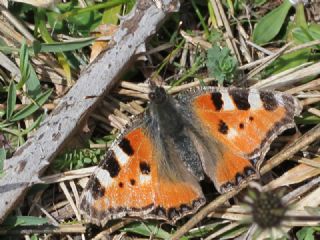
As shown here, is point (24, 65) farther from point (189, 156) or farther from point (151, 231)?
point (151, 231)

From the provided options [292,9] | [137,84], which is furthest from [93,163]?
[292,9]

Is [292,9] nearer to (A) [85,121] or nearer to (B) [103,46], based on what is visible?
(B) [103,46]

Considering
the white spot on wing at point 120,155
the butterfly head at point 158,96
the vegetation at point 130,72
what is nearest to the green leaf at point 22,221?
the vegetation at point 130,72

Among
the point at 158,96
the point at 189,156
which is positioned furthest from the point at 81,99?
the point at 189,156

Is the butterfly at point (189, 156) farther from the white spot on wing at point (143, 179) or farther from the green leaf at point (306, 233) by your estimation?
the green leaf at point (306, 233)

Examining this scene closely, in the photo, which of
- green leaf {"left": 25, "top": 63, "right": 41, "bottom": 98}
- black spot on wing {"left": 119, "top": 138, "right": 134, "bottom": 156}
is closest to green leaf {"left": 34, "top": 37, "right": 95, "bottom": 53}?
green leaf {"left": 25, "top": 63, "right": 41, "bottom": 98}

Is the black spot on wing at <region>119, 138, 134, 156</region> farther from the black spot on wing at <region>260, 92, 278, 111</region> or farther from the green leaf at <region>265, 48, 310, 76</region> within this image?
the green leaf at <region>265, 48, 310, 76</region>
